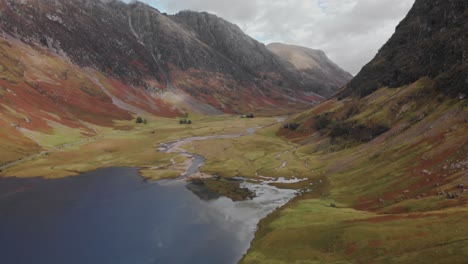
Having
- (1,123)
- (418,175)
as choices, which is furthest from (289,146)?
(1,123)

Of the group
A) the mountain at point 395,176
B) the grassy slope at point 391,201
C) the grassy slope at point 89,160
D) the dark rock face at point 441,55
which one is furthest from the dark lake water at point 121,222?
the dark rock face at point 441,55

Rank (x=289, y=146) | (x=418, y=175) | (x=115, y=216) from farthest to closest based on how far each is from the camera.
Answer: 1. (x=289, y=146)
2. (x=115, y=216)
3. (x=418, y=175)

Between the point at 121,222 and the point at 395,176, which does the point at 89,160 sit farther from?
the point at 395,176

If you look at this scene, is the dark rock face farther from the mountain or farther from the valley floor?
the valley floor

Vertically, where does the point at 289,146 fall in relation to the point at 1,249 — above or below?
above

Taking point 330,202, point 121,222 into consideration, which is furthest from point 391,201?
point 121,222

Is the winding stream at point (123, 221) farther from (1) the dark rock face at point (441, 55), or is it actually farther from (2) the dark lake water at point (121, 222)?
(1) the dark rock face at point (441, 55)

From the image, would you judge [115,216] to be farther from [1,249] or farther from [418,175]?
[418,175]
